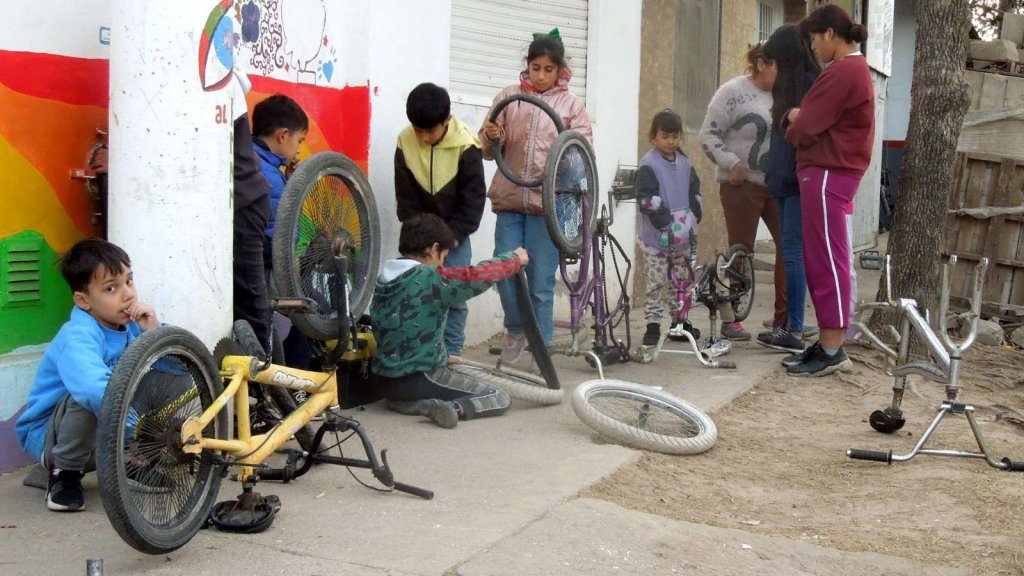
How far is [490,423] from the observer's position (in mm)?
5250

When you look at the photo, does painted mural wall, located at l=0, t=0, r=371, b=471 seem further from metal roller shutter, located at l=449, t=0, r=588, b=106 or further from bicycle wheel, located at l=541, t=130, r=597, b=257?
metal roller shutter, located at l=449, t=0, r=588, b=106

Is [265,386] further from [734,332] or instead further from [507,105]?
[734,332]

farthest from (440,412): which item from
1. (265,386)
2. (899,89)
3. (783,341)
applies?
(899,89)

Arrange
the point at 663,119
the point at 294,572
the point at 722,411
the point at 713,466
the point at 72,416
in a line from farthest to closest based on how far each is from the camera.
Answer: the point at 663,119, the point at 722,411, the point at 713,466, the point at 72,416, the point at 294,572

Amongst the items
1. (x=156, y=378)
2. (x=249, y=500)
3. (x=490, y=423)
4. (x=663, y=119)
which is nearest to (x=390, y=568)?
(x=249, y=500)

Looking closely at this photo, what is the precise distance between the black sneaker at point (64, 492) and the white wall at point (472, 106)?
291 centimetres

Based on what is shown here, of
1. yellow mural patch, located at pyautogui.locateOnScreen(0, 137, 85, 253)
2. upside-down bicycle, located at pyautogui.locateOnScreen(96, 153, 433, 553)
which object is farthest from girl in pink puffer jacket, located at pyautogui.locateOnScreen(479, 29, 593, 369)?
yellow mural patch, located at pyautogui.locateOnScreen(0, 137, 85, 253)

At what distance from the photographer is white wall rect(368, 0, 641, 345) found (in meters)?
6.41

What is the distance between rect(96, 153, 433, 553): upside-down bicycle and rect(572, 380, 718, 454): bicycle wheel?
3.84 ft

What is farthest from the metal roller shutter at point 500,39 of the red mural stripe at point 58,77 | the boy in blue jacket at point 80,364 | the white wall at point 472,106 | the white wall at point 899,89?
the white wall at point 899,89

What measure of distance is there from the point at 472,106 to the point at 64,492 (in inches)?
168

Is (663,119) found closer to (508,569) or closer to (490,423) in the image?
(490,423)

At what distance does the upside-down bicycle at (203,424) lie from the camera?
10.2 ft

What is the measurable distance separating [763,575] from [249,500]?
1.65 metres
